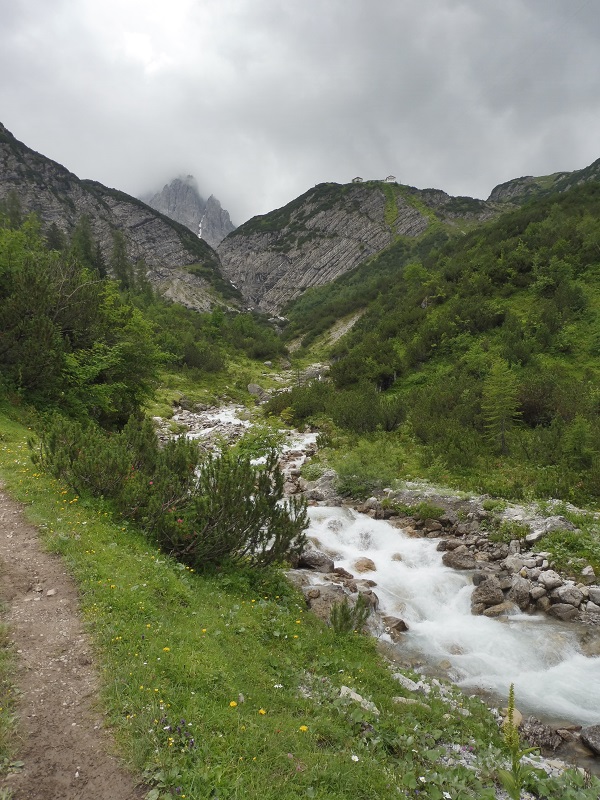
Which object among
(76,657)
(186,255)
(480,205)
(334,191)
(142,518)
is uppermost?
(334,191)

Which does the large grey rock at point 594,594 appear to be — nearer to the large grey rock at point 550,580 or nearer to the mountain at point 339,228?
the large grey rock at point 550,580

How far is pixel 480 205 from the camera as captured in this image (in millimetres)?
122062

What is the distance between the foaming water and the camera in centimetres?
711

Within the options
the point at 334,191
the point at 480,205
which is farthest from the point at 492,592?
the point at 334,191

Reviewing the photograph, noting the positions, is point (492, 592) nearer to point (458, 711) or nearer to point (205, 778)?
point (458, 711)

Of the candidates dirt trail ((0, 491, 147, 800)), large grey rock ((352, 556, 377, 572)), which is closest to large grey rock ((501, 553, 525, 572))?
large grey rock ((352, 556, 377, 572))

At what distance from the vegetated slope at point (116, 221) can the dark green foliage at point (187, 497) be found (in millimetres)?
97637

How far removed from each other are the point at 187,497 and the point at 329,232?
144007 mm

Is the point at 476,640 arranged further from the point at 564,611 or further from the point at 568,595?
the point at 568,595

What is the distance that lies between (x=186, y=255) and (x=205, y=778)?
15040 cm

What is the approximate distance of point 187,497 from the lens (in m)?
8.85

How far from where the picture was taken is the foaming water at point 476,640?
23.3 ft

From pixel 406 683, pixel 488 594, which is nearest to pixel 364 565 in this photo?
pixel 488 594

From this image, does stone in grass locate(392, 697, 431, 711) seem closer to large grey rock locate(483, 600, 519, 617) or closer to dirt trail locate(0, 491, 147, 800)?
dirt trail locate(0, 491, 147, 800)
